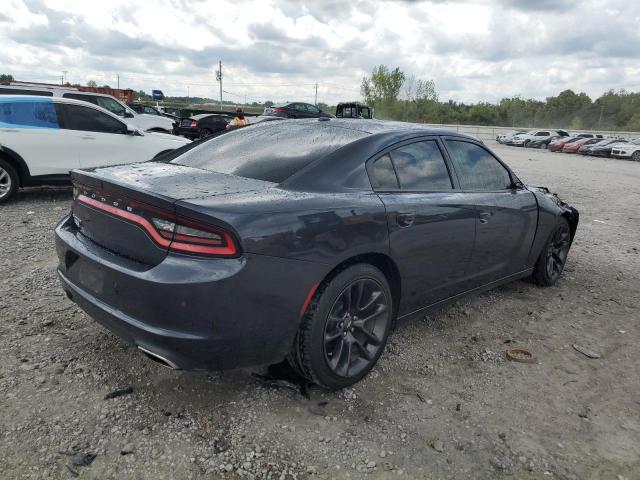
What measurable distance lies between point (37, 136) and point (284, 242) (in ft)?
21.7

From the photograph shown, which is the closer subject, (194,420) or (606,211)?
(194,420)

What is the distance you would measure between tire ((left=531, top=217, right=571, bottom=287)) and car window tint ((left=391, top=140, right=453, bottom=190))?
70.0 inches

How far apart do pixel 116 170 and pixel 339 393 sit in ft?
6.03

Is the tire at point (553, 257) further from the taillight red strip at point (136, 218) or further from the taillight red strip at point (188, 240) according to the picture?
the taillight red strip at point (136, 218)

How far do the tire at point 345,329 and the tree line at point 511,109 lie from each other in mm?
76289

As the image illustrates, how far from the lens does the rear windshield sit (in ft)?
9.50

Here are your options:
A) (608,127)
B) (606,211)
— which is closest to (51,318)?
(606,211)

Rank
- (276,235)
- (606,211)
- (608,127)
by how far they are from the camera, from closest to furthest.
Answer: (276,235) < (606,211) < (608,127)

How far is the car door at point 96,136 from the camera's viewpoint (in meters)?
7.79

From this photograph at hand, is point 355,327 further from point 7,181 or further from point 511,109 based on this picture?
point 511,109

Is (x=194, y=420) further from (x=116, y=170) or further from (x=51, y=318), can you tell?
(x=51, y=318)

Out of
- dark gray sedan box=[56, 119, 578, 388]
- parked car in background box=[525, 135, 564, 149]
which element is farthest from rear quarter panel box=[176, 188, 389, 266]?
parked car in background box=[525, 135, 564, 149]

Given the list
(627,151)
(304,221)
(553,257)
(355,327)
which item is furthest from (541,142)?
(304,221)

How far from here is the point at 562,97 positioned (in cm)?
8500
